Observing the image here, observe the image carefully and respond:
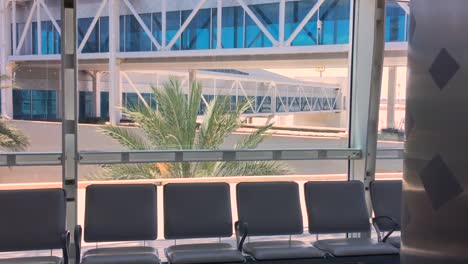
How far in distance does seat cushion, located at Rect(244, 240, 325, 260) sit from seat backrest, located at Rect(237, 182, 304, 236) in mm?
147

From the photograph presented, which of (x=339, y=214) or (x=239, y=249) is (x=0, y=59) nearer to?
(x=239, y=249)

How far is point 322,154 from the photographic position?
20.0 ft

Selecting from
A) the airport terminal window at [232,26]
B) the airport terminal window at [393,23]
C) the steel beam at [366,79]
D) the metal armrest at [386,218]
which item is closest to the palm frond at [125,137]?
the airport terminal window at [232,26]

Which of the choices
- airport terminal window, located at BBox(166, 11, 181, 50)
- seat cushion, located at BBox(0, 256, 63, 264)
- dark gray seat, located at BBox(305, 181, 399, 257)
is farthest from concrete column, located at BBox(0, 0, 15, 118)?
dark gray seat, located at BBox(305, 181, 399, 257)

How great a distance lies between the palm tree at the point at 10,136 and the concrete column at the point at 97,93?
2.60 ft

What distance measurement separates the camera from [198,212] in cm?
502

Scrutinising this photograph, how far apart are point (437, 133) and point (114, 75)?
200 inches

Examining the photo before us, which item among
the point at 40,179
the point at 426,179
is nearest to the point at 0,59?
the point at 40,179

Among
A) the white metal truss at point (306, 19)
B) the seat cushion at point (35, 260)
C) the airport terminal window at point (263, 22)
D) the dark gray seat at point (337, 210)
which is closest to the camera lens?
the seat cushion at point (35, 260)

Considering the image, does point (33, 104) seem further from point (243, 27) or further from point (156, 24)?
point (243, 27)

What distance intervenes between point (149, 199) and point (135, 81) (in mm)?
1738

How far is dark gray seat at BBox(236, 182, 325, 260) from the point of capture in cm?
504

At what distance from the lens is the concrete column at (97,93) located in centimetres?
579

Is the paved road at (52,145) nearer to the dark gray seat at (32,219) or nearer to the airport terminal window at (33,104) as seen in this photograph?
the airport terminal window at (33,104)
